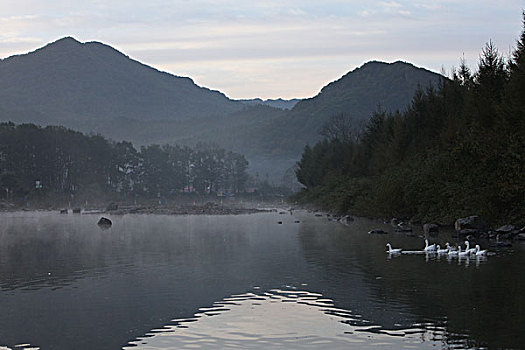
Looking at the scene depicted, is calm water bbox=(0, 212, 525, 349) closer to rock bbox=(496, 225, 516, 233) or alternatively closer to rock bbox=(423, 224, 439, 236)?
rock bbox=(496, 225, 516, 233)

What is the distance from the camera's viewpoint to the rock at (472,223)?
45719 millimetres

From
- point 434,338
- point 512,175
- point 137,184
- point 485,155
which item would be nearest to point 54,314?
point 434,338

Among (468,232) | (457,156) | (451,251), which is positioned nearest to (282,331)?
(451,251)

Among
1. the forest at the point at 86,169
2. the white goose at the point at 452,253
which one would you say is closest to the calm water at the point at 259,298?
the white goose at the point at 452,253

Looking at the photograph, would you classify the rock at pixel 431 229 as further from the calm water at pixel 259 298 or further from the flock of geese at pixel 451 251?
the flock of geese at pixel 451 251

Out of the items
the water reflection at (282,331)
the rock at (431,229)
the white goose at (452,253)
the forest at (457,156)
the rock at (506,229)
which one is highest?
the forest at (457,156)

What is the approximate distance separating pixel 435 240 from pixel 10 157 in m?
106

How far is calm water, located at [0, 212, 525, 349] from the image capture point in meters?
18.8

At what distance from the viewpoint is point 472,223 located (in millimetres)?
45812

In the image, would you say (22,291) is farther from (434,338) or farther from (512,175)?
(512,175)

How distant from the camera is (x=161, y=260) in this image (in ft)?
120

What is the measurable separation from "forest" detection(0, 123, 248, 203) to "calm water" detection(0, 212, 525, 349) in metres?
92.6

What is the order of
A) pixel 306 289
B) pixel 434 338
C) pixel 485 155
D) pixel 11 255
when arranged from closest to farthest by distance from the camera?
pixel 434 338 < pixel 306 289 < pixel 11 255 < pixel 485 155

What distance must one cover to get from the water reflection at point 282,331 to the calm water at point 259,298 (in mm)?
29
